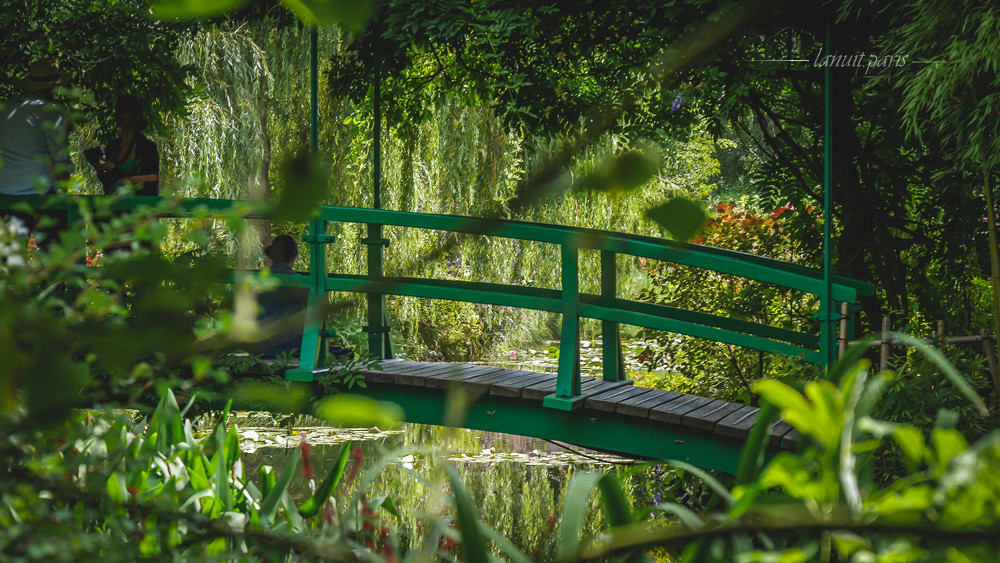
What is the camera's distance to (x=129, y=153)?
4086 millimetres

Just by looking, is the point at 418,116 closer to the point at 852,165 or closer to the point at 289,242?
the point at 289,242

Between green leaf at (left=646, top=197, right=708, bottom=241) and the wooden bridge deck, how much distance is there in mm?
2902

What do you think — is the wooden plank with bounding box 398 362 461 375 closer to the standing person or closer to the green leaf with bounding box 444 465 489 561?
the standing person

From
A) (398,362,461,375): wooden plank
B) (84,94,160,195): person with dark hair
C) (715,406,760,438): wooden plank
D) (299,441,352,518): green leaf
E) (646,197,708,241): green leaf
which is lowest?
(715,406,760,438): wooden plank

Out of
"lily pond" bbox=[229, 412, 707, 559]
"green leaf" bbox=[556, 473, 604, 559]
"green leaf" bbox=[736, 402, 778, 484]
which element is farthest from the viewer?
"lily pond" bbox=[229, 412, 707, 559]

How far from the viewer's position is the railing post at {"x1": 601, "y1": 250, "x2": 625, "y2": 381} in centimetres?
397

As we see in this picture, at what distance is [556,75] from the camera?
4.65 m

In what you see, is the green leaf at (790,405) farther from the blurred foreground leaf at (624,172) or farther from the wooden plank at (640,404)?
the wooden plank at (640,404)

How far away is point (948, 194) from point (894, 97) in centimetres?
81

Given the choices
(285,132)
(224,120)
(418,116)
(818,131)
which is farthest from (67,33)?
(818,131)

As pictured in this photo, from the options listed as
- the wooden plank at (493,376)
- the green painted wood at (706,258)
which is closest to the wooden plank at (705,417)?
the green painted wood at (706,258)

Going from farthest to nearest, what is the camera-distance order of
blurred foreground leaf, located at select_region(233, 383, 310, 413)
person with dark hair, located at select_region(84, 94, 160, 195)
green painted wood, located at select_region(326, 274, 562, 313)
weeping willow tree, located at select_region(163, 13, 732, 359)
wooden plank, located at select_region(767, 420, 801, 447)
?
weeping willow tree, located at select_region(163, 13, 732, 359)
person with dark hair, located at select_region(84, 94, 160, 195)
green painted wood, located at select_region(326, 274, 562, 313)
wooden plank, located at select_region(767, 420, 801, 447)
blurred foreground leaf, located at select_region(233, 383, 310, 413)

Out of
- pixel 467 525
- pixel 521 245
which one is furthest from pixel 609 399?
pixel 521 245

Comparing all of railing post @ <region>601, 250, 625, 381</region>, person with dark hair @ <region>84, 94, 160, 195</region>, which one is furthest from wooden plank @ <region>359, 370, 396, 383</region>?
person with dark hair @ <region>84, 94, 160, 195</region>
